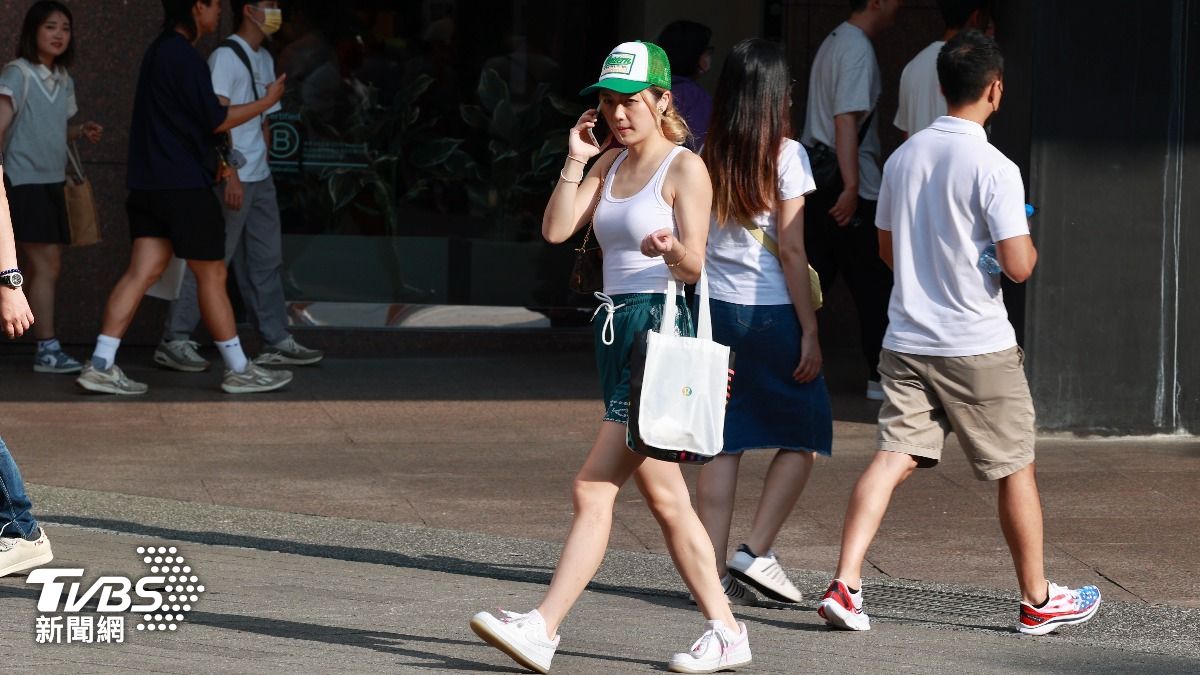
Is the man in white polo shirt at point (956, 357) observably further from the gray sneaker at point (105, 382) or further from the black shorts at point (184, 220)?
the gray sneaker at point (105, 382)

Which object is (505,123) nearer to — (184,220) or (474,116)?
(474,116)

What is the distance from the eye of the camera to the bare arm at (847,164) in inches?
348

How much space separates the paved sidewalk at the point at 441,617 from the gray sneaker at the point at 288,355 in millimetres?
3547

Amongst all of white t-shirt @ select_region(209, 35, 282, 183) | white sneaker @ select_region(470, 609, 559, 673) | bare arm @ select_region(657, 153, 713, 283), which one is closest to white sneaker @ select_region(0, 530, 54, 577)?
white sneaker @ select_region(470, 609, 559, 673)

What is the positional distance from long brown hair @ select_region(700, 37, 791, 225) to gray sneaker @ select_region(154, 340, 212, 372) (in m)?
5.45

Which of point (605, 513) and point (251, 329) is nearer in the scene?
point (605, 513)

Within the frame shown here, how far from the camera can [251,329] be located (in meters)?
11.1

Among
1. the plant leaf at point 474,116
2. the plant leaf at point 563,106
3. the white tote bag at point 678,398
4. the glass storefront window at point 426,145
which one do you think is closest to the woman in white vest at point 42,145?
the glass storefront window at point 426,145

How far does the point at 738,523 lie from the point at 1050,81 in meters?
2.88

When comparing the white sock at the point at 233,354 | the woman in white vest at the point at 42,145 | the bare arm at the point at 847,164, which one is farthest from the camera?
the woman in white vest at the point at 42,145

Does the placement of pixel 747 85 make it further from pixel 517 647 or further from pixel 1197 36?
pixel 1197 36

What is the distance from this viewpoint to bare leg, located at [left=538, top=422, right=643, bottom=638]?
16.1 ft

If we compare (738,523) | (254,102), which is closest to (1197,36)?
(738,523)

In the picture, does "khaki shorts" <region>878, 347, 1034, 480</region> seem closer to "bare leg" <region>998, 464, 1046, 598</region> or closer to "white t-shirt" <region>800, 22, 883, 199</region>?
"bare leg" <region>998, 464, 1046, 598</region>
